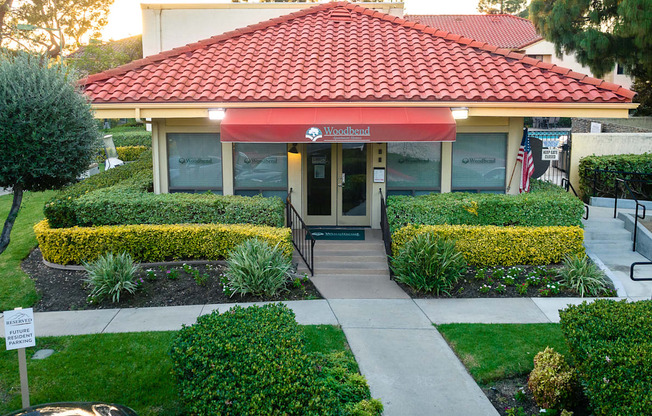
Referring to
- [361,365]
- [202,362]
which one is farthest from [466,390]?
[202,362]

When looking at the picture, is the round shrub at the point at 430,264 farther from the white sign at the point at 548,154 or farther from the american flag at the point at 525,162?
the white sign at the point at 548,154

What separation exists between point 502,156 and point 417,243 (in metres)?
3.88

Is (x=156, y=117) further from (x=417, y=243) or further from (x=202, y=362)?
(x=202, y=362)

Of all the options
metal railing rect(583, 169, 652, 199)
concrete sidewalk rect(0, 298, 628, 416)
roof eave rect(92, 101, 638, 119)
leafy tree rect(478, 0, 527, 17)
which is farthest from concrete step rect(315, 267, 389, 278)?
leafy tree rect(478, 0, 527, 17)

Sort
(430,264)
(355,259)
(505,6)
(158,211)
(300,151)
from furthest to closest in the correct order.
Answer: (505,6) < (300,151) < (355,259) < (158,211) < (430,264)

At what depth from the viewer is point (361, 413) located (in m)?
5.70

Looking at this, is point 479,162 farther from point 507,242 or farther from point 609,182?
point 609,182

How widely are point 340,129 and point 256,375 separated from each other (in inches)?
263

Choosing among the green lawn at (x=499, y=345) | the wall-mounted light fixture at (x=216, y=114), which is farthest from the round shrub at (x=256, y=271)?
the wall-mounted light fixture at (x=216, y=114)

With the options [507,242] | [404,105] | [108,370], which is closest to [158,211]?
[108,370]

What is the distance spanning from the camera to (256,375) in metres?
5.43

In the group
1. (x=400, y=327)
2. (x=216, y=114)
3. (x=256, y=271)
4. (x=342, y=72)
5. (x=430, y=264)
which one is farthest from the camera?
(x=342, y=72)

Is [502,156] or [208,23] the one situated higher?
[208,23]

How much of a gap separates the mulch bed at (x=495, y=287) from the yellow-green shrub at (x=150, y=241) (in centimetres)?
278
